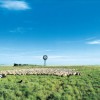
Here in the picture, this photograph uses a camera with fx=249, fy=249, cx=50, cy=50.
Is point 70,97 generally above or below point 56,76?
below

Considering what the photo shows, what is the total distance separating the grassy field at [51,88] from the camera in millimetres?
25875

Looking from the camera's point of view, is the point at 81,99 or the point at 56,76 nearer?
the point at 81,99

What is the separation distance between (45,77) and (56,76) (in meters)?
1.55

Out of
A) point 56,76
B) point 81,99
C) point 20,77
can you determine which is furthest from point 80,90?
point 20,77

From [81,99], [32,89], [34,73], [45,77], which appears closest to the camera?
[81,99]

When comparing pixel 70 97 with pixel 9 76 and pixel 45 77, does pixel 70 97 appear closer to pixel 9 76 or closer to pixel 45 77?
pixel 45 77

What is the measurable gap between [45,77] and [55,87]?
4370mm

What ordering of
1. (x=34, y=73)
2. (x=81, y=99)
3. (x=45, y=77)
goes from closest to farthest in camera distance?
(x=81, y=99) < (x=45, y=77) < (x=34, y=73)

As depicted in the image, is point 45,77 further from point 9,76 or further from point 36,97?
point 36,97

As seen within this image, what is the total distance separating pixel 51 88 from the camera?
27906 mm

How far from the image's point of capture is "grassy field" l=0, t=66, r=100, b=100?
25.9m

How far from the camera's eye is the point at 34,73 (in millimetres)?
35250

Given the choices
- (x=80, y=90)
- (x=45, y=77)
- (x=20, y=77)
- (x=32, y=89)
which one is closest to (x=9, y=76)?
(x=20, y=77)

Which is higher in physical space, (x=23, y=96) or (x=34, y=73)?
(x=34, y=73)
